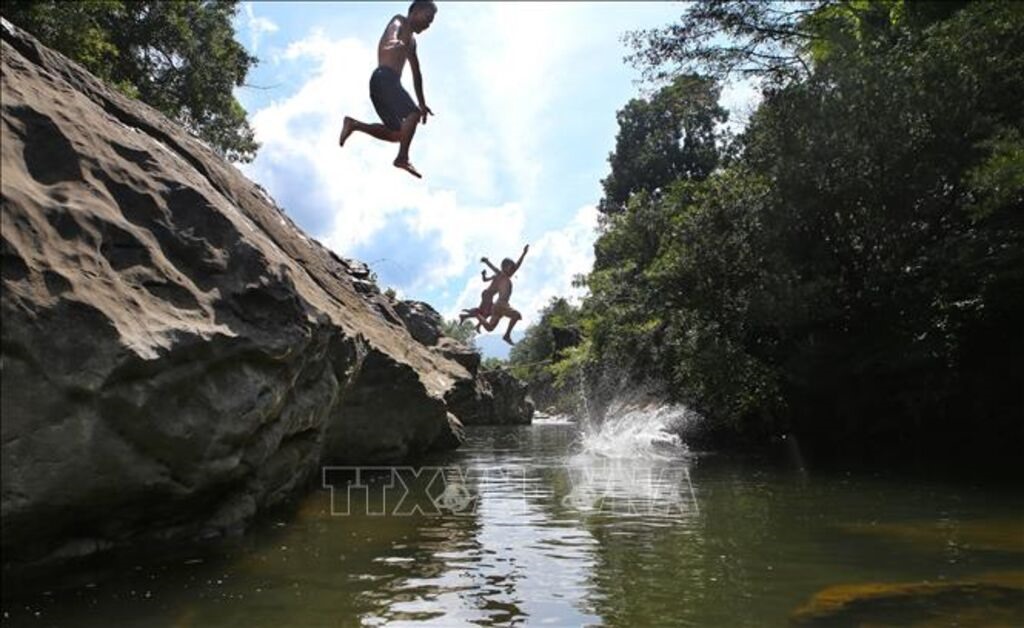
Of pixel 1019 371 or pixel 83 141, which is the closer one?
pixel 83 141

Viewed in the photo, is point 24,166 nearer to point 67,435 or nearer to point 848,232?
point 67,435

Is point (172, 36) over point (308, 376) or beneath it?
over

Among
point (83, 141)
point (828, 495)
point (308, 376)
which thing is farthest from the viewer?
point (828, 495)

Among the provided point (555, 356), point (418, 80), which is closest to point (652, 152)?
point (555, 356)

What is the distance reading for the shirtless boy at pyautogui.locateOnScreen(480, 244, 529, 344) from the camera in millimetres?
26516

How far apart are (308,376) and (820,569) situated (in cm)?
396

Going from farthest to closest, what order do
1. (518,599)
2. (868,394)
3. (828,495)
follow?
(868,394) < (828,495) < (518,599)

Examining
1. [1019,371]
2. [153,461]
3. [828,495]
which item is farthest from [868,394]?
[153,461]

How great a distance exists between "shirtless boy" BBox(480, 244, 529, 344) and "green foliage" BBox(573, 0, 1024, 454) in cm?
821

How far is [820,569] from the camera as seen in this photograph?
5480 millimetres

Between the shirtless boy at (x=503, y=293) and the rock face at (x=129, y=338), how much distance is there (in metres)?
19.3

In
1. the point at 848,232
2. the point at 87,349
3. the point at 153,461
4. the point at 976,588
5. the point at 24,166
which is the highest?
the point at 848,232

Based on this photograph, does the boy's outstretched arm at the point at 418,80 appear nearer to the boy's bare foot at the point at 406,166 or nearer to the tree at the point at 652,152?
Answer: the boy's bare foot at the point at 406,166

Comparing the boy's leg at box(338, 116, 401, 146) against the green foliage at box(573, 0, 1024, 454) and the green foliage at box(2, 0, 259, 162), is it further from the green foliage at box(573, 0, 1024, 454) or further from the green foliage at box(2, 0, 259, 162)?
the green foliage at box(2, 0, 259, 162)
